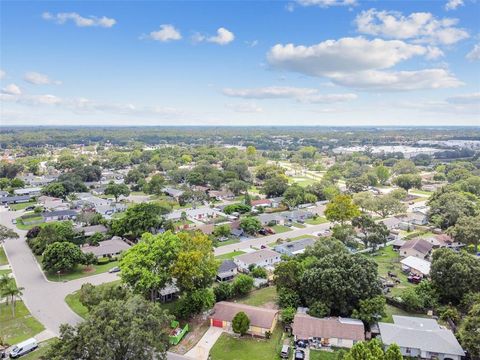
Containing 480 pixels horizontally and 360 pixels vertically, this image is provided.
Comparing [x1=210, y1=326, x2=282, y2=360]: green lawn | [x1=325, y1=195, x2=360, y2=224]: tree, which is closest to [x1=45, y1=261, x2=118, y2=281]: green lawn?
[x1=210, y1=326, x2=282, y2=360]: green lawn

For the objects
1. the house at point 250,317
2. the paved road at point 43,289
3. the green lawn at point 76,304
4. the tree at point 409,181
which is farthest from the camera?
the tree at point 409,181

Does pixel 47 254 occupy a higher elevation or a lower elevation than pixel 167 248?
lower

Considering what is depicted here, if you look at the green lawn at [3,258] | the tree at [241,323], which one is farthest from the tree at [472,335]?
the green lawn at [3,258]

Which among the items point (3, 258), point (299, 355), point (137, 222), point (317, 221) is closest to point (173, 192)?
point (137, 222)

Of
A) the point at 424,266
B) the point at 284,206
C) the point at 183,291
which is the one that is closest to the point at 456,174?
the point at 284,206

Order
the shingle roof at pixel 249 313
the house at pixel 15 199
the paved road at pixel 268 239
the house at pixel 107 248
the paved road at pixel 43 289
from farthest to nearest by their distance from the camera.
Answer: the house at pixel 15 199
the paved road at pixel 268 239
the house at pixel 107 248
the paved road at pixel 43 289
the shingle roof at pixel 249 313

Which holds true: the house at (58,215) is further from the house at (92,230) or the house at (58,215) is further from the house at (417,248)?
the house at (417,248)

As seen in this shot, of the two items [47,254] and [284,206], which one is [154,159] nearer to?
[284,206]
